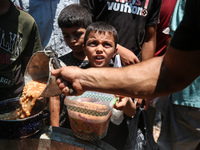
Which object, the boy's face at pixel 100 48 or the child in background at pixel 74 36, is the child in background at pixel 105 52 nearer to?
the boy's face at pixel 100 48

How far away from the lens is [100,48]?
185 centimetres

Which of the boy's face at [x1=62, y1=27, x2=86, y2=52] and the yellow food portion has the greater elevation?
the boy's face at [x1=62, y1=27, x2=86, y2=52]

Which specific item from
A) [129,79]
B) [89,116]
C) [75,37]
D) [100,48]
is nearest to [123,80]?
[129,79]

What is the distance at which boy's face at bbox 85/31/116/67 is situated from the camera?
187cm

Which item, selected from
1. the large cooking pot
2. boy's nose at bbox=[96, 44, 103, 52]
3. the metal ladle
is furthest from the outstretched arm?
boy's nose at bbox=[96, 44, 103, 52]

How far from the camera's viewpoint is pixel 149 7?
7.23ft

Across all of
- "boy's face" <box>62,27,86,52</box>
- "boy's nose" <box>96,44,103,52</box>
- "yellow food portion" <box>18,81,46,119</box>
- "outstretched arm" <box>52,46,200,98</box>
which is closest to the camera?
"outstretched arm" <box>52,46,200,98</box>

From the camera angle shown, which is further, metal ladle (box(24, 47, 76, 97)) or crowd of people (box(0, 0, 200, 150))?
crowd of people (box(0, 0, 200, 150))

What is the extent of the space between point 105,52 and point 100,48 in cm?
7

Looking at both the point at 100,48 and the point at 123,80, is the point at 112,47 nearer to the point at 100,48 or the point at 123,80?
the point at 100,48

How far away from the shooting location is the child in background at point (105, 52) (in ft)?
6.14

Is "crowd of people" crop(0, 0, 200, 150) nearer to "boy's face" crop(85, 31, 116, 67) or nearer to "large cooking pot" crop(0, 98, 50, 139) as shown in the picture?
"boy's face" crop(85, 31, 116, 67)

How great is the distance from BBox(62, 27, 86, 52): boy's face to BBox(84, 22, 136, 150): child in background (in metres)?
0.14

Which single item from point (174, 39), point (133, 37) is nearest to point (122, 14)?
point (133, 37)
